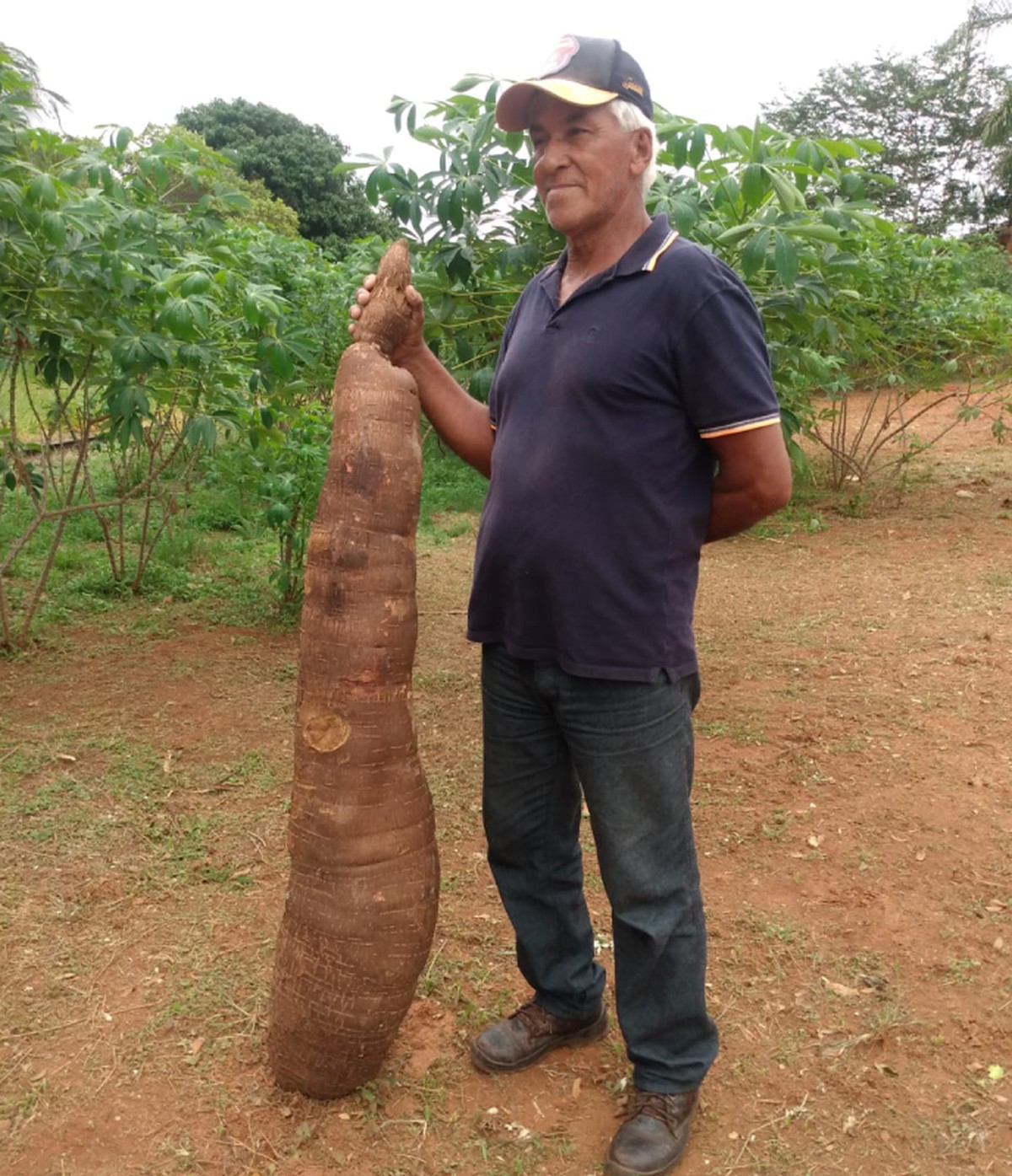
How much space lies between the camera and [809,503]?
9164mm

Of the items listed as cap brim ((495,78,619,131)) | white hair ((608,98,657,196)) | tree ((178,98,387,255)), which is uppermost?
tree ((178,98,387,255))

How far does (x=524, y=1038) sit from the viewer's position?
233cm

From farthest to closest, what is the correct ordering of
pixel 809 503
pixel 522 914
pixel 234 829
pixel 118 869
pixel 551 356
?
pixel 809 503 → pixel 234 829 → pixel 118 869 → pixel 522 914 → pixel 551 356

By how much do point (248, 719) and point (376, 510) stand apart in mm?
2536

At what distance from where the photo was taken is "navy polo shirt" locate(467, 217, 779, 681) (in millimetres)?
1730

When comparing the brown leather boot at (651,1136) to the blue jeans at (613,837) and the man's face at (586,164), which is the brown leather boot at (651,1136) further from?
the man's face at (586,164)

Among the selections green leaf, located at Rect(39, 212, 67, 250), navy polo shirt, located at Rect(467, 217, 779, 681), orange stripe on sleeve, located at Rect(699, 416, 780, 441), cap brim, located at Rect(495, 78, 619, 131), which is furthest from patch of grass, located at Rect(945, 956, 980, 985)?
green leaf, located at Rect(39, 212, 67, 250)

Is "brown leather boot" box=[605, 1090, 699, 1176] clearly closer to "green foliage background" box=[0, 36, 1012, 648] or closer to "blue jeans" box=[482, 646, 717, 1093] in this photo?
"blue jeans" box=[482, 646, 717, 1093]

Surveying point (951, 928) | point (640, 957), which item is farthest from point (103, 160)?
point (951, 928)

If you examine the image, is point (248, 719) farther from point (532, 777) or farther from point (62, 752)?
point (532, 777)

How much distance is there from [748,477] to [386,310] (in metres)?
0.83

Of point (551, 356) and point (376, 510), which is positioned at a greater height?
point (551, 356)

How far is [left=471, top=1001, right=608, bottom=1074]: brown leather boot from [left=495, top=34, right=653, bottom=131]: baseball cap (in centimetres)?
192

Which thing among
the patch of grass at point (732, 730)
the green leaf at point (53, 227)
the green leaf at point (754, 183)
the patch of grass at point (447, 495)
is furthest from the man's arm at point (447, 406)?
the patch of grass at point (447, 495)
